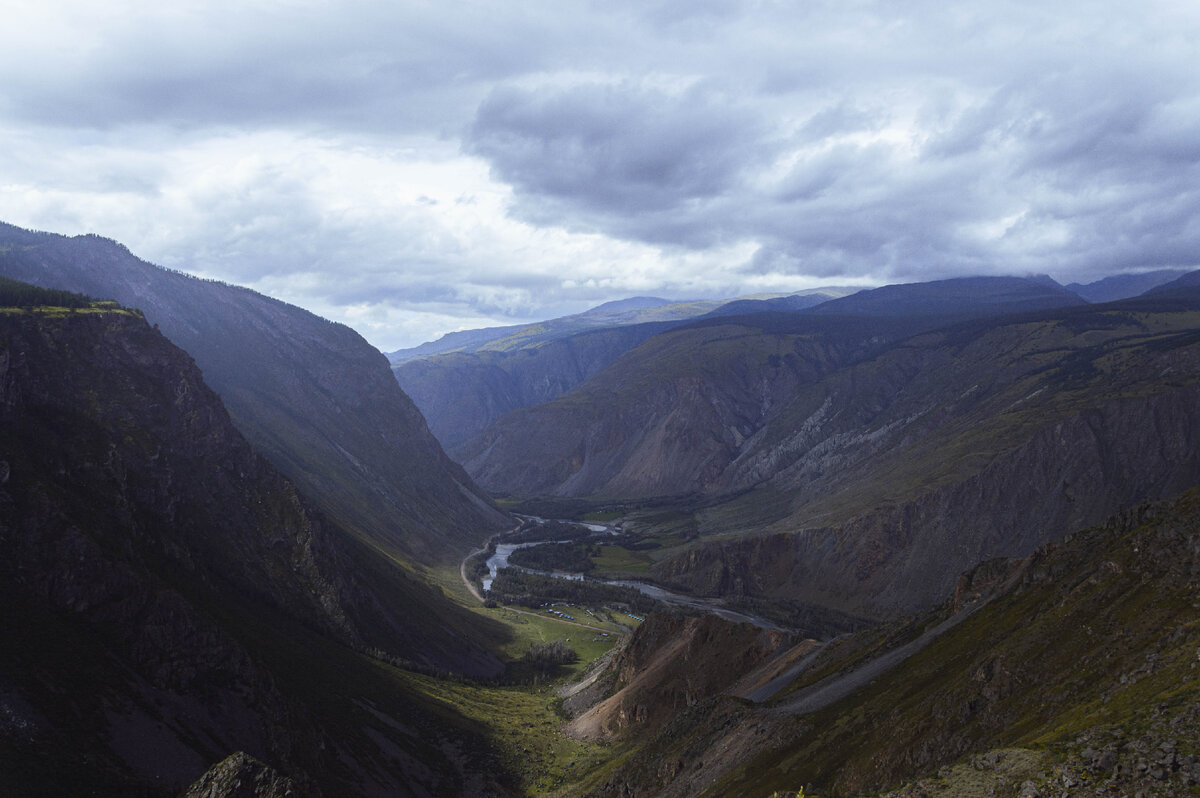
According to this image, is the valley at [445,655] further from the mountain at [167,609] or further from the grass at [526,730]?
the grass at [526,730]

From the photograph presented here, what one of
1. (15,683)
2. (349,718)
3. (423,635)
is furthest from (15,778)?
(423,635)

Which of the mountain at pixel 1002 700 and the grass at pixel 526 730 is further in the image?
the grass at pixel 526 730

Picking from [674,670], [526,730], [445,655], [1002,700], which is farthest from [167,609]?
[445,655]

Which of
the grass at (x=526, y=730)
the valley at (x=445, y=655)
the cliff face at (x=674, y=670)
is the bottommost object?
the grass at (x=526, y=730)

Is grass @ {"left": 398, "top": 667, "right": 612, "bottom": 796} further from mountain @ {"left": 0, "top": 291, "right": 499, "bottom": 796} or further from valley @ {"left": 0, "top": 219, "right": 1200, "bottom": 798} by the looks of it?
mountain @ {"left": 0, "top": 291, "right": 499, "bottom": 796}

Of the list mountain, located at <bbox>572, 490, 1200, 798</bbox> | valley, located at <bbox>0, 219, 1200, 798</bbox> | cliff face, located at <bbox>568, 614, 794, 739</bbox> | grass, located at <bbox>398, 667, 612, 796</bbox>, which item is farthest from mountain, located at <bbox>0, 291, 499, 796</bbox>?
mountain, located at <bbox>572, 490, 1200, 798</bbox>

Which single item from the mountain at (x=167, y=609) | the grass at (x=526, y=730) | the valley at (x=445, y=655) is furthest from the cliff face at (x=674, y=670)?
the mountain at (x=167, y=609)

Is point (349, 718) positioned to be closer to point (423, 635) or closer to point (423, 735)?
point (423, 735)
